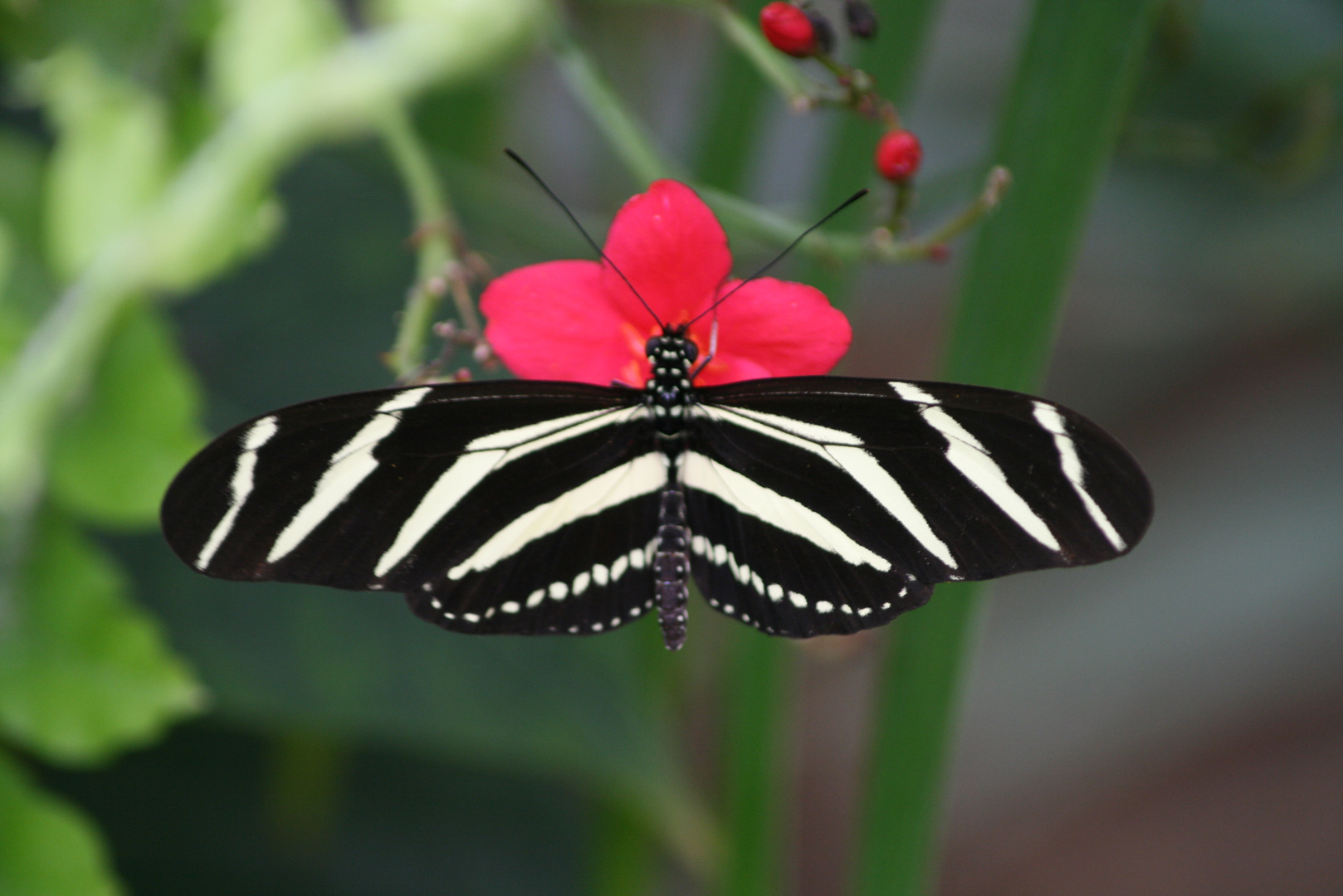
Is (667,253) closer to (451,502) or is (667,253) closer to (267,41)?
(451,502)

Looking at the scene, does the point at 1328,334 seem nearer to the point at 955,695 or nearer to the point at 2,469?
the point at 955,695

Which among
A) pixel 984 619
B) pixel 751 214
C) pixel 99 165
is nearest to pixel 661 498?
pixel 751 214

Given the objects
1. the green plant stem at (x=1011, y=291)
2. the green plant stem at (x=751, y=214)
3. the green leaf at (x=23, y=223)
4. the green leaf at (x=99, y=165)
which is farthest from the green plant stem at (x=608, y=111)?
the green leaf at (x=23, y=223)

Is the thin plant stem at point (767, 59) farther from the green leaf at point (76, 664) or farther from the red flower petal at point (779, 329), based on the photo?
the green leaf at point (76, 664)

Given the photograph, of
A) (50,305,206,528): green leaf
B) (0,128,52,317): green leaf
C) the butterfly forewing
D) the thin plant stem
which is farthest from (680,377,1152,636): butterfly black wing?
(0,128,52,317): green leaf

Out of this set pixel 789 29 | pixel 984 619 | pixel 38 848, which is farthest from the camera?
pixel 984 619

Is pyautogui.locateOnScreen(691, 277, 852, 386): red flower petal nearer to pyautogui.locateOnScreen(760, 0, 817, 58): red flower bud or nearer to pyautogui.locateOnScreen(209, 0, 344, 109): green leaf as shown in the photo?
pyautogui.locateOnScreen(760, 0, 817, 58): red flower bud
